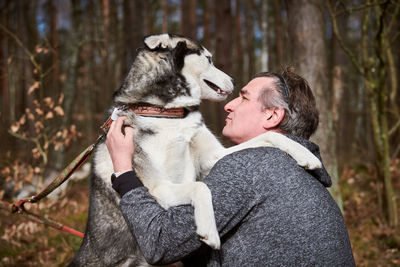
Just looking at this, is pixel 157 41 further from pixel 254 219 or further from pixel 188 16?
pixel 188 16

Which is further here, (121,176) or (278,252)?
(121,176)

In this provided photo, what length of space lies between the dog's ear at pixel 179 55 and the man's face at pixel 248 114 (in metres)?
0.46

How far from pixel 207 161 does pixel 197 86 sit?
0.54 meters

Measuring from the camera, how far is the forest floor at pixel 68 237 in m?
4.45

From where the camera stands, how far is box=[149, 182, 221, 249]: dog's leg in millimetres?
1570

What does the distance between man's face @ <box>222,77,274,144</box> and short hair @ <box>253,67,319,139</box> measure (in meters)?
0.04

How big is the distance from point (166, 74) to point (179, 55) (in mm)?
167

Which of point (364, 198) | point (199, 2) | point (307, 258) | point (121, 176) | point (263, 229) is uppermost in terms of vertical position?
point (199, 2)

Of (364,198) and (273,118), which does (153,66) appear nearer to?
(273,118)

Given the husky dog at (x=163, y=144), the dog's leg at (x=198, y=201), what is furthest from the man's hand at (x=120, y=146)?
the dog's leg at (x=198, y=201)

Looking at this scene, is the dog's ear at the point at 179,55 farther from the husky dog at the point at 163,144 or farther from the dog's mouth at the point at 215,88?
the dog's mouth at the point at 215,88

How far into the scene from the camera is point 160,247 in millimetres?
1541

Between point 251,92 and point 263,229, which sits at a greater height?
point 251,92

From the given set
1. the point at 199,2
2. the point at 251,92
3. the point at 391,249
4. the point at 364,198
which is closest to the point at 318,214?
the point at 251,92
